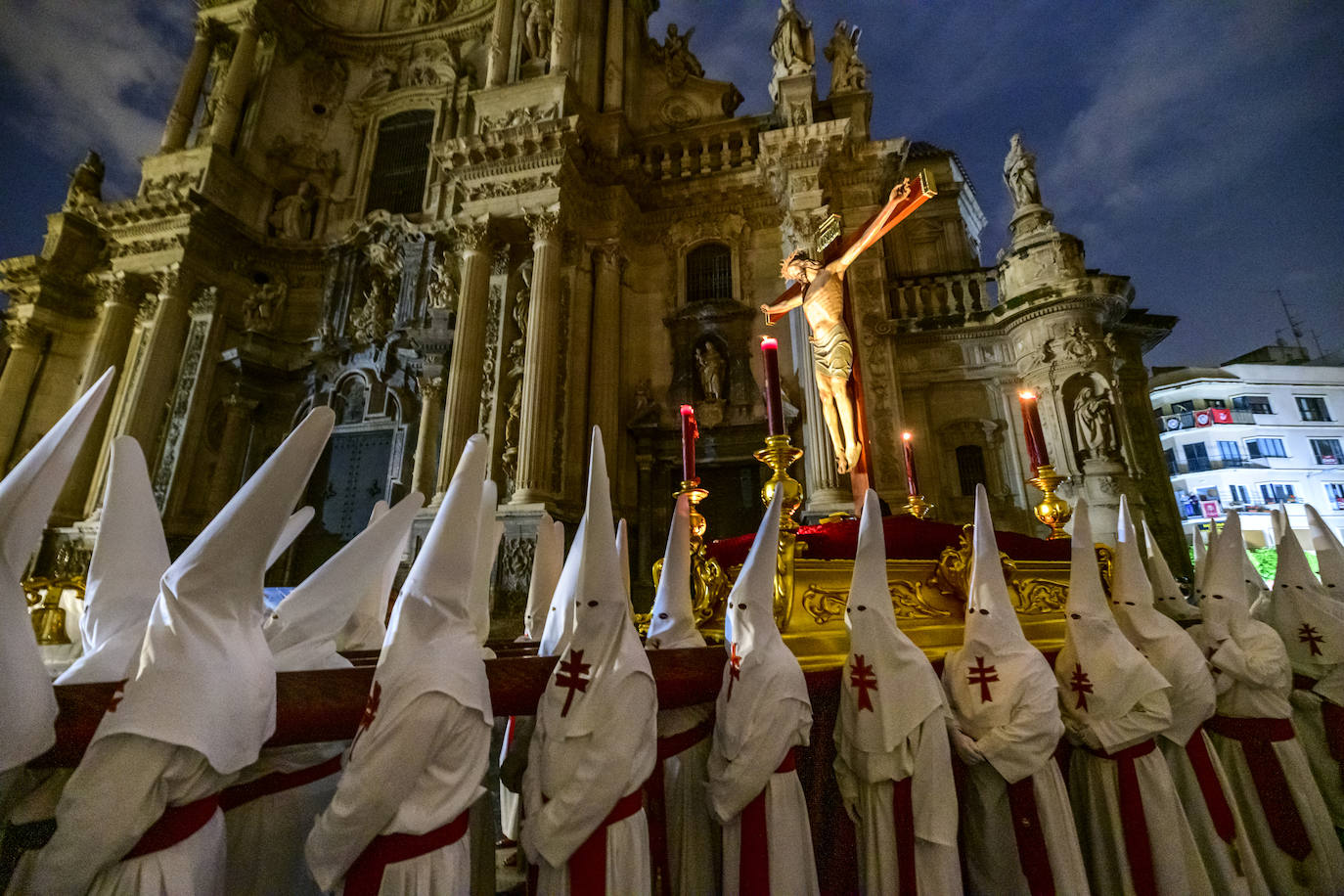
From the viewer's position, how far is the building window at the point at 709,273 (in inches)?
442

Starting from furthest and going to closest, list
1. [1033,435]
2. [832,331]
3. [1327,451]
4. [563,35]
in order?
[1327,451], [563,35], [832,331], [1033,435]

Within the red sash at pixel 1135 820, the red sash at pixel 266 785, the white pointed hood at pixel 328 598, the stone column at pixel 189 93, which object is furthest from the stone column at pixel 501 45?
the red sash at pixel 1135 820

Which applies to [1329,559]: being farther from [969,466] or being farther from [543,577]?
[969,466]

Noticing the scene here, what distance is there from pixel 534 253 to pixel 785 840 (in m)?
9.68

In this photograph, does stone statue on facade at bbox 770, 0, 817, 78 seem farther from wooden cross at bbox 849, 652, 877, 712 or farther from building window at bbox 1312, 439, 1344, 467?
building window at bbox 1312, 439, 1344, 467

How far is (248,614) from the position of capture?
168cm

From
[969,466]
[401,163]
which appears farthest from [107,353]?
[969,466]

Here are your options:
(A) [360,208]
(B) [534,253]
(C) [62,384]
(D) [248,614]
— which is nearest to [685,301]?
(B) [534,253]

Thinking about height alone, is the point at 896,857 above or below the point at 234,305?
below

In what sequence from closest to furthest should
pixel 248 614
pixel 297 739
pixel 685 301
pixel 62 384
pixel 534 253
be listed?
pixel 248 614 < pixel 297 739 < pixel 534 253 < pixel 685 301 < pixel 62 384

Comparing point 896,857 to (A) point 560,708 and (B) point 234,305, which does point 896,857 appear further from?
(B) point 234,305

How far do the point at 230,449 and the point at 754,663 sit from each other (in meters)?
13.9

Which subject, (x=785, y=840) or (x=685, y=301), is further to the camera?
(x=685, y=301)

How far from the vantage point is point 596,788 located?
5.96 ft
